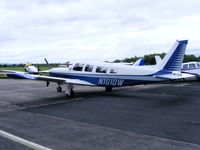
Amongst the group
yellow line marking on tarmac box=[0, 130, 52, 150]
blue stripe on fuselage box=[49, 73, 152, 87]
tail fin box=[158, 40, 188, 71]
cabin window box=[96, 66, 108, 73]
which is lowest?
yellow line marking on tarmac box=[0, 130, 52, 150]

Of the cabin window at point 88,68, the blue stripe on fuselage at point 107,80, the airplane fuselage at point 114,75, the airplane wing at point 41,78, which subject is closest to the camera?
the airplane wing at point 41,78

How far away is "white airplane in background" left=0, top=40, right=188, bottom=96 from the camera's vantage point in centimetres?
1141

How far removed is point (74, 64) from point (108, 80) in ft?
9.30

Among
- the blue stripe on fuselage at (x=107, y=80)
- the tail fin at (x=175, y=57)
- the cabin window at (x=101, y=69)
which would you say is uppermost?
the tail fin at (x=175, y=57)

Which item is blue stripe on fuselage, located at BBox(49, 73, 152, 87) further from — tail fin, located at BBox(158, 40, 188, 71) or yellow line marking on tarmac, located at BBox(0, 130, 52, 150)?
yellow line marking on tarmac, located at BBox(0, 130, 52, 150)

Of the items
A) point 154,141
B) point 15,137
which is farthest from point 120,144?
point 15,137

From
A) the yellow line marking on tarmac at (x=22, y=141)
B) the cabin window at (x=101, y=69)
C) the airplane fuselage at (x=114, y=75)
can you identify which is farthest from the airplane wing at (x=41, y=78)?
the yellow line marking on tarmac at (x=22, y=141)

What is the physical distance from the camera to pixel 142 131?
18.9 feet

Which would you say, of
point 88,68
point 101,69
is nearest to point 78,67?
point 88,68

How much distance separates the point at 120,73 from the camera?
12.3m

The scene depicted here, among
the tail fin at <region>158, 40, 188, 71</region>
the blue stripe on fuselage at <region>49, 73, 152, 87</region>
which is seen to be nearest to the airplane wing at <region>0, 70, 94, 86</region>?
the blue stripe on fuselage at <region>49, 73, 152, 87</region>

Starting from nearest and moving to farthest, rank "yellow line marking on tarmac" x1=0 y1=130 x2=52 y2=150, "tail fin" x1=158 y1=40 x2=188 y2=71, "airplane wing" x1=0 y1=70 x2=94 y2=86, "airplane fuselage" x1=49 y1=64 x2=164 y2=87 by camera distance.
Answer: "yellow line marking on tarmac" x1=0 y1=130 x2=52 y2=150, "airplane wing" x1=0 y1=70 x2=94 y2=86, "tail fin" x1=158 y1=40 x2=188 y2=71, "airplane fuselage" x1=49 y1=64 x2=164 y2=87

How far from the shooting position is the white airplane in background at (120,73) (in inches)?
449

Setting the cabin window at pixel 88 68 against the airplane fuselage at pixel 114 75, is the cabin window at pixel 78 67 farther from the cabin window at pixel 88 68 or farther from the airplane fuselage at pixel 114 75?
the cabin window at pixel 88 68
